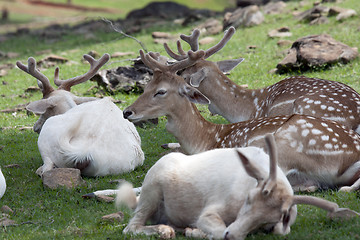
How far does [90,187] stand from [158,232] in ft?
6.50

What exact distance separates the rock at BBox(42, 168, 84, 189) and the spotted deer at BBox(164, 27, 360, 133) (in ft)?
6.49

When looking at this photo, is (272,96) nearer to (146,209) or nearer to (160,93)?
(160,93)

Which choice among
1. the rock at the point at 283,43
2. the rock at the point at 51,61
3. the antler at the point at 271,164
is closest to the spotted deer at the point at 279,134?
the antler at the point at 271,164

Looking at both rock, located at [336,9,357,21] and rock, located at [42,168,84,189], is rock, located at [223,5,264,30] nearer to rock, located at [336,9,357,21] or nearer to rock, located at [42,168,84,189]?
rock, located at [336,9,357,21]

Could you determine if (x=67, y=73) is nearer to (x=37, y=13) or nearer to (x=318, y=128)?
(x=318, y=128)

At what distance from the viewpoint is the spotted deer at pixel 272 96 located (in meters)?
7.12

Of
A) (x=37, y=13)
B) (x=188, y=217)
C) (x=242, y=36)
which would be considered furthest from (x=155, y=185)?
(x=37, y=13)

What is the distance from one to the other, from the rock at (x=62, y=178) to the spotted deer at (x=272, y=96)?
77.9 inches

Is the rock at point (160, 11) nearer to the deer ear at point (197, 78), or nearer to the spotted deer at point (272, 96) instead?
the spotted deer at point (272, 96)

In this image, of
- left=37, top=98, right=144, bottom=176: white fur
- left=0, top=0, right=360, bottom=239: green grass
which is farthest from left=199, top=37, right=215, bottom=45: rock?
left=37, top=98, right=144, bottom=176: white fur

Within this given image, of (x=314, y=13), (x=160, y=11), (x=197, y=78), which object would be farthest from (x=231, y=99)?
(x=160, y=11)

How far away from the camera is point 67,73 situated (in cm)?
1320

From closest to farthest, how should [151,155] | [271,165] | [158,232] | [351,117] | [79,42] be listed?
[271,165] → [158,232] → [351,117] → [151,155] → [79,42]

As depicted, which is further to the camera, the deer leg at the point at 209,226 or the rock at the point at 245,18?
the rock at the point at 245,18
